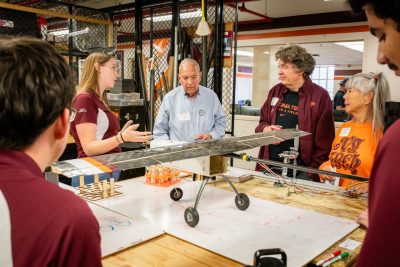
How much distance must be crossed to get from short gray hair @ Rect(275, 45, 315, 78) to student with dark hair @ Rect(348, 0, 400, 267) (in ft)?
7.42

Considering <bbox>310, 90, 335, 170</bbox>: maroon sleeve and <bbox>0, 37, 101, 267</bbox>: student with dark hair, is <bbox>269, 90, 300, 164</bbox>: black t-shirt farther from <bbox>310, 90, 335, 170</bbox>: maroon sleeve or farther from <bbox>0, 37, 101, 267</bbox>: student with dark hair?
<bbox>0, 37, 101, 267</bbox>: student with dark hair

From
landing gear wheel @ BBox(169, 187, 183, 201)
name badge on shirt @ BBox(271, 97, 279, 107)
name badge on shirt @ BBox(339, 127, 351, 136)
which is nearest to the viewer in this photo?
landing gear wheel @ BBox(169, 187, 183, 201)

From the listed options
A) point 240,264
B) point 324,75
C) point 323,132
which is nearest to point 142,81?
point 323,132

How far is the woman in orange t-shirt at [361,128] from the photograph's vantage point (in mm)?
2385

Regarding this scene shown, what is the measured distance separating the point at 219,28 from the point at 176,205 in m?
2.77

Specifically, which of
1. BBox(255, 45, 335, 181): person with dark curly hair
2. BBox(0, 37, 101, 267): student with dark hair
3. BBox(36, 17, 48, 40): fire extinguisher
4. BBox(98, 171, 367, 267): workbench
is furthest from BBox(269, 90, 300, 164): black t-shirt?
BBox(36, 17, 48, 40): fire extinguisher

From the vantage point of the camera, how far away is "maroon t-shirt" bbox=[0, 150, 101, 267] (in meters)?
0.62

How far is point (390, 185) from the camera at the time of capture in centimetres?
62

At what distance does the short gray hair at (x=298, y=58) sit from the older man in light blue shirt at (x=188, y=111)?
768mm

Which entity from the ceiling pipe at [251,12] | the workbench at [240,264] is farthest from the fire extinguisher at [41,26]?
the workbench at [240,264]

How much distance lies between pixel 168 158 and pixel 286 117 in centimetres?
179

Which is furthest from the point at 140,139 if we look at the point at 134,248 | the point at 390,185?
the point at 390,185

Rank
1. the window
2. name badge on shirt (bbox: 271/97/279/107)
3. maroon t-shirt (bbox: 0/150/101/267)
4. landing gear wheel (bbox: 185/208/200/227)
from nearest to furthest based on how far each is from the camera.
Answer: maroon t-shirt (bbox: 0/150/101/267)
landing gear wheel (bbox: 185/208/200/227)
name badge on shirt (bbox: 271/97/279/107)
the window

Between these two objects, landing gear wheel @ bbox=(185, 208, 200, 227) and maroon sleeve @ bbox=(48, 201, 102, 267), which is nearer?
maroon sleeve @ bbox=(48, 201, 102, 267)
